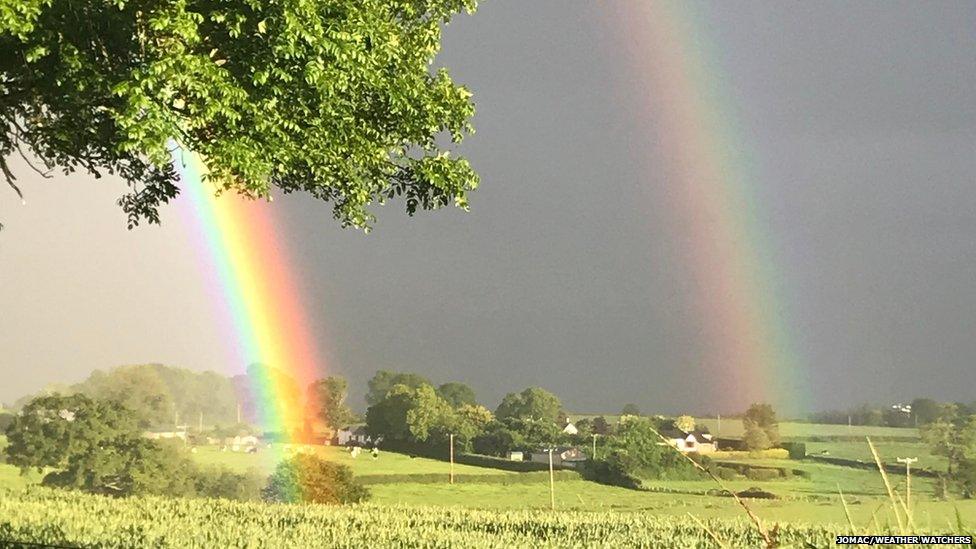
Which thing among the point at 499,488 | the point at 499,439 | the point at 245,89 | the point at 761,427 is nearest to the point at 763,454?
the point at 761,427

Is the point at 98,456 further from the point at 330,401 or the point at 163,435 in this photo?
the point at 330,401

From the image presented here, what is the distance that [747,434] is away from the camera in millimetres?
68750

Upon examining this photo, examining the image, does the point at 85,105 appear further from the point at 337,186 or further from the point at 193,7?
the point at 337,186

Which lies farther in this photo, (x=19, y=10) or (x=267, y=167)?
(x=267, y=167)

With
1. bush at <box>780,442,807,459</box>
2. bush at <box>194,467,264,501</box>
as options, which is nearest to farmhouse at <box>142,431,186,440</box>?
bush at <box>194,467,264,501</box>

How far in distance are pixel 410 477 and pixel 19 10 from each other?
152ft

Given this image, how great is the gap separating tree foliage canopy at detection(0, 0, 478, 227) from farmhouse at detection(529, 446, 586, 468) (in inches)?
1723

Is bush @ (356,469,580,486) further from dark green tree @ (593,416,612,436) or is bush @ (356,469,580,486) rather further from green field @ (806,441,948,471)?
green field @ (806,441,948,471)

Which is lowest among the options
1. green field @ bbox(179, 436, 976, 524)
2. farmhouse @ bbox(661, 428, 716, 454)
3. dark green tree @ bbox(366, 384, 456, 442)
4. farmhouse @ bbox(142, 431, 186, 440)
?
green field @ bbox(179, 436, 976, 524)

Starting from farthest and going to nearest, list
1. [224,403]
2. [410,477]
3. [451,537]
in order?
1. [224,403]
2. [410,477]
3. [451,537]

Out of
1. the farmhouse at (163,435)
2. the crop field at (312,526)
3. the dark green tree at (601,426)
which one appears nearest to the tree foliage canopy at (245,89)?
the crop field at (312,526)

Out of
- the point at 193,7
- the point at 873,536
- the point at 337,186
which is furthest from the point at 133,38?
the point at 873,536

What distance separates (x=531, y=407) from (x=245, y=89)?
5340 cm

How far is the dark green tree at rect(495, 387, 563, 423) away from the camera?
203 feet
